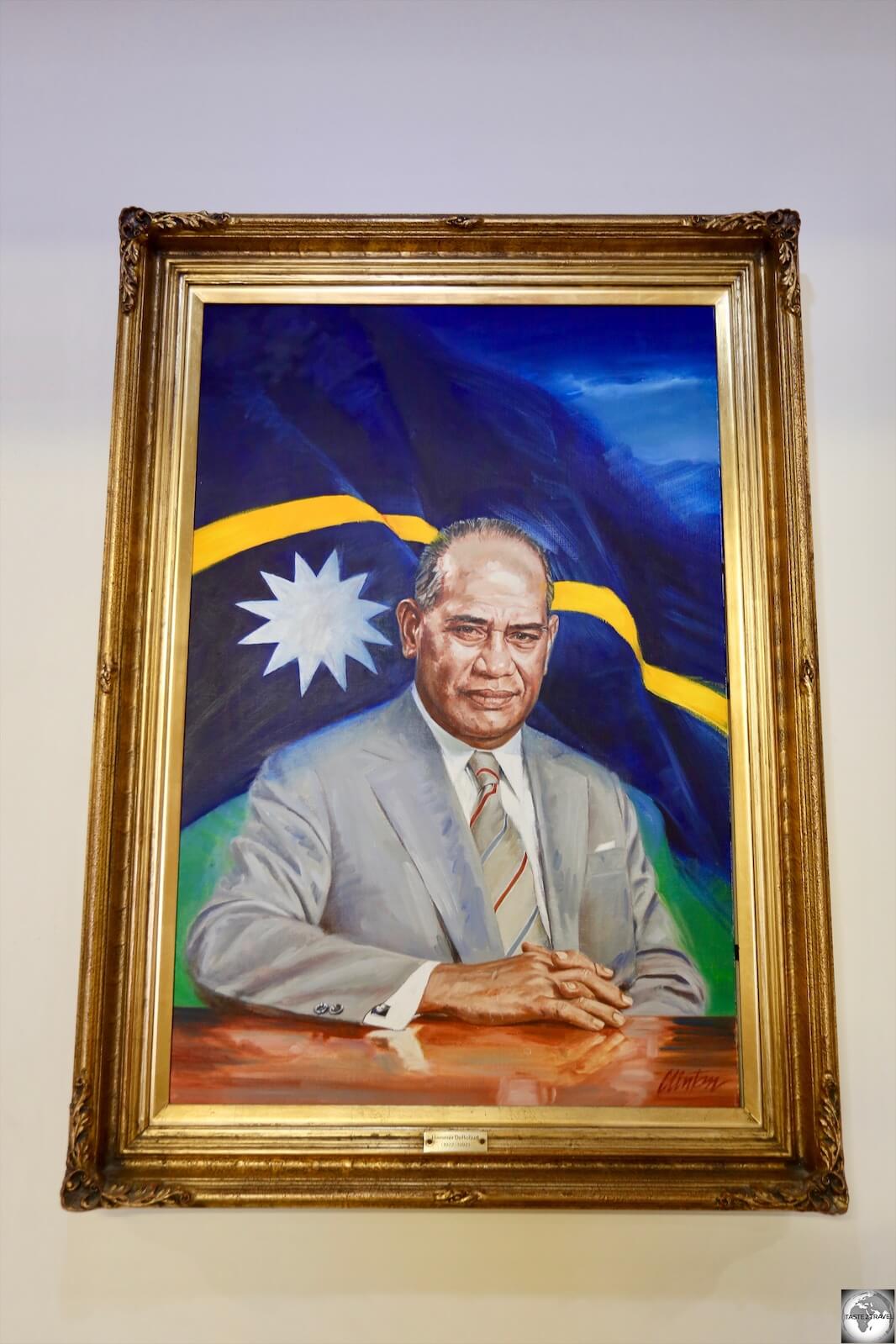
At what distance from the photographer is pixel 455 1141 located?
157cm

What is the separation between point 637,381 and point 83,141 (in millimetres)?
1137

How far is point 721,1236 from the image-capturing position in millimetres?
1571

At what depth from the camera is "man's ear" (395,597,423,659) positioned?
1.72 meters

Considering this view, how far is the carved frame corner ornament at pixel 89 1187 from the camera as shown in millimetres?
1526

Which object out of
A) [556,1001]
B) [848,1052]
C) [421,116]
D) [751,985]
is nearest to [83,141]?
[421,116]

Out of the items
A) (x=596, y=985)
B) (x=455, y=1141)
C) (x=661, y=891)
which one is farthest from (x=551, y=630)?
(x=455, y=1141)

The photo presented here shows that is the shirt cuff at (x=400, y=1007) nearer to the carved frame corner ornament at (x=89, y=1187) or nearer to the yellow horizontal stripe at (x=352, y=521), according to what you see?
the carved frame corner ornament at (x=89, y=1187)

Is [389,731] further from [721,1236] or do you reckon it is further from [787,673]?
[721,1236]

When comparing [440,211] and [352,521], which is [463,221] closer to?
[440,211]

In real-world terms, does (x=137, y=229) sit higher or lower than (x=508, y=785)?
higher

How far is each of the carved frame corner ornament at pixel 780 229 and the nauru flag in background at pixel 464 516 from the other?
0.15 metres

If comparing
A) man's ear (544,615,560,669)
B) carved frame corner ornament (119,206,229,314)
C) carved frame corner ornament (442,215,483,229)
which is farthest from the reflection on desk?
Answer: carved frame corner ornament (442,215,483,229)

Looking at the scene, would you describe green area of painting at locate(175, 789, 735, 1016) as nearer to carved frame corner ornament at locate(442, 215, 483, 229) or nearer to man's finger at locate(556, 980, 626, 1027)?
man's finger at locate(556, 980, 626, 1027)

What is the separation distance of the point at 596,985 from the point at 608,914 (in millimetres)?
115
